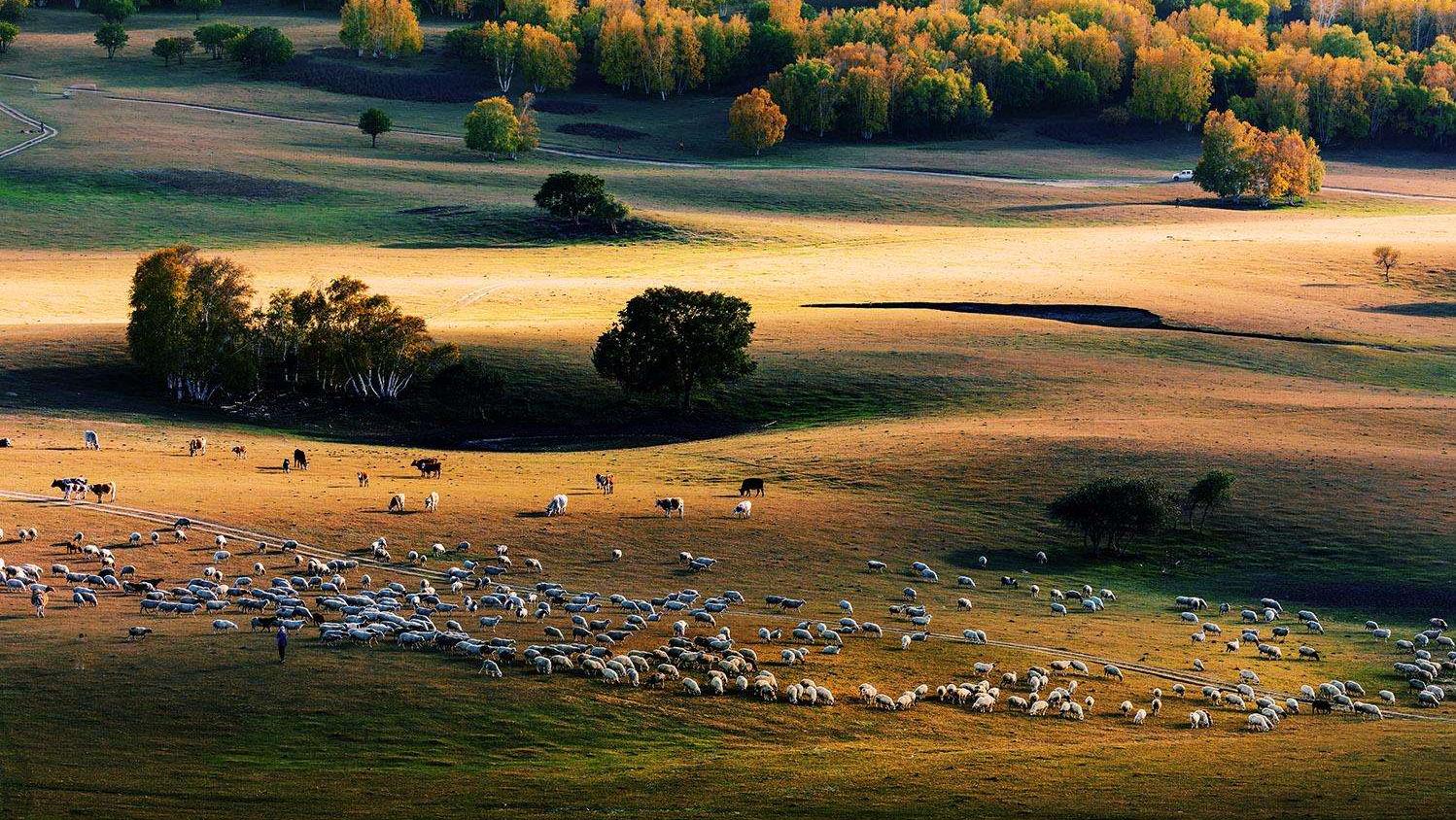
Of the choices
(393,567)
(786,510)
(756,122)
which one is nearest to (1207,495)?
(786,510)

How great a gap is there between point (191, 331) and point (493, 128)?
98530 millimetres

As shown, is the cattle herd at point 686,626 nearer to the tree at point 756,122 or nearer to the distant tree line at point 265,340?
the distant tree line at point 265,340

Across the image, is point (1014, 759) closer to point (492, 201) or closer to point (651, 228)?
point (651, 228)

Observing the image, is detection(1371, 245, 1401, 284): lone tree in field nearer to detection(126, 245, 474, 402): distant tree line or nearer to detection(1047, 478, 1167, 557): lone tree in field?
detection(1047, 478, 1167, 557): lone tree in field

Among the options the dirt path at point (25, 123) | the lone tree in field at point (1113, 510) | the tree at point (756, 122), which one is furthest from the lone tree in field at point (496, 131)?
the lone tree in field at point (1113, 510)

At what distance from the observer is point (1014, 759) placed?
3694 centimetres

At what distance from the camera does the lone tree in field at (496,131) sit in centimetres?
17588

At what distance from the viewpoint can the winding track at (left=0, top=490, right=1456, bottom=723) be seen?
146ft

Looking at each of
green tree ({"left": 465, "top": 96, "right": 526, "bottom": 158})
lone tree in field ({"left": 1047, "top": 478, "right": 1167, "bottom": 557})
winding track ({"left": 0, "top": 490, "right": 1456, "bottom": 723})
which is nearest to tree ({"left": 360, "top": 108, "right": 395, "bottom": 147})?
green tree ({"left": 465, "top": 96, "right": 526, "bottom": 158})

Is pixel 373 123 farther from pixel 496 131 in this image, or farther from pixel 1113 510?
pixel 1113 510

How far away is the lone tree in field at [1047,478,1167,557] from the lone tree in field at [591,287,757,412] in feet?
76.5

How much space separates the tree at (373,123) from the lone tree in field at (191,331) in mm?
99331

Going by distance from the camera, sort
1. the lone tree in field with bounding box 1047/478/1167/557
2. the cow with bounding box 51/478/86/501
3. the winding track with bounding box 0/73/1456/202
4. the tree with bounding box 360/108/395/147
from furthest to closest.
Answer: the winding track with bounding box 0/73/1456/202 < the tree with bounding box 360/108/395/147 < the lone tree in field with bounding box 1047/478/1167/557 < the cow with bounding box 51/478/86/501

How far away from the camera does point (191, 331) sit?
265 ft
